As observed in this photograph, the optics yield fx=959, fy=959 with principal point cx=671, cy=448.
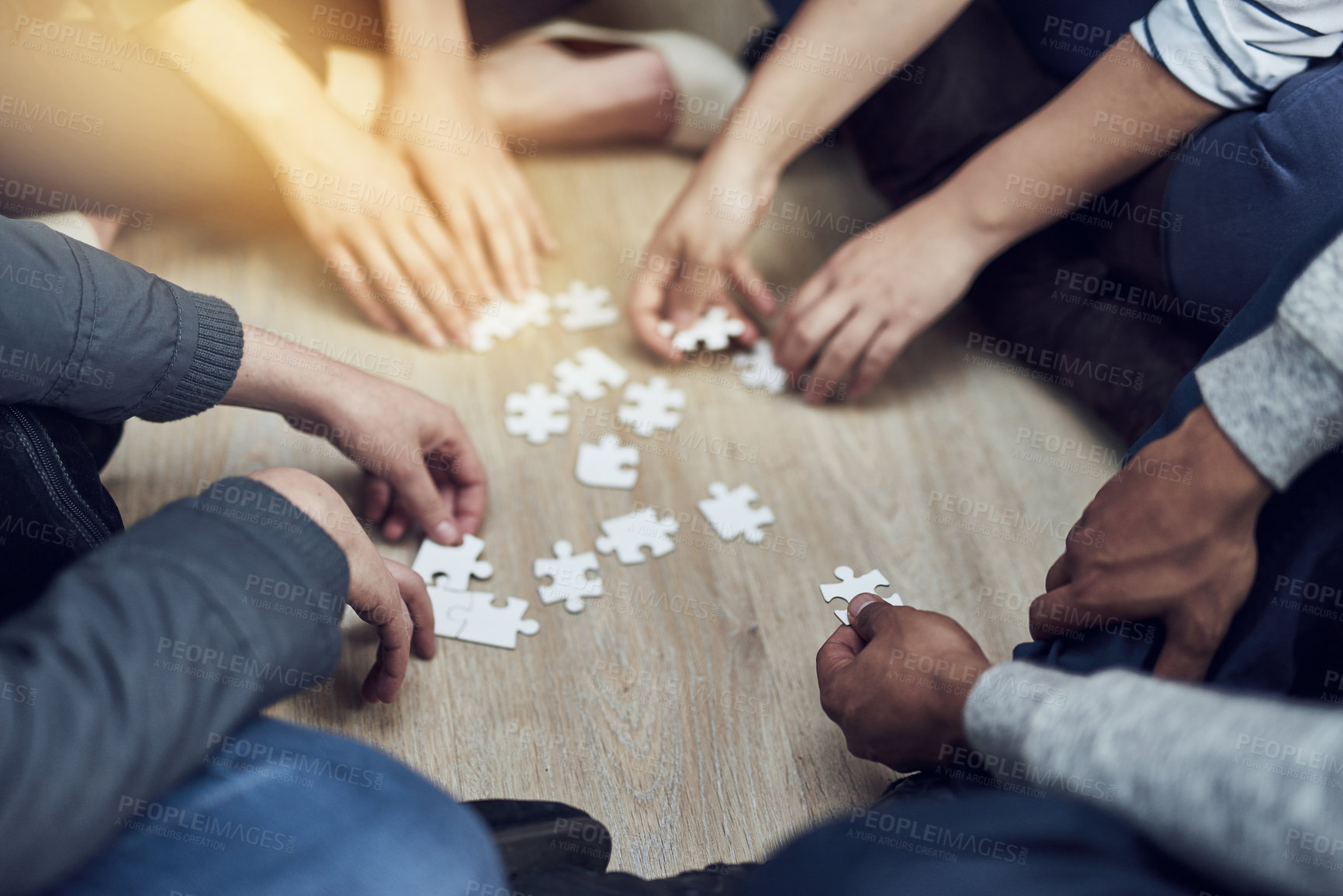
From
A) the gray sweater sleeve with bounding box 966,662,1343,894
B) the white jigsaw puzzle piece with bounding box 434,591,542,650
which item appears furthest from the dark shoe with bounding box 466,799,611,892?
the gray sweater sleeve with bounding box 966,662,1343,894

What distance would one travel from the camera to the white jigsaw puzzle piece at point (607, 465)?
1.47 meters

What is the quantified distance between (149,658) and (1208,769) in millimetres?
756

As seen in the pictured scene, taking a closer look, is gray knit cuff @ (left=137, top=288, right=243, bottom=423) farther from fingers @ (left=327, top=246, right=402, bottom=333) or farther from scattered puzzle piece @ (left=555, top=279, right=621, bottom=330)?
scattered puzzle piece @ (left=555, top=279, right=621, bottom=330)

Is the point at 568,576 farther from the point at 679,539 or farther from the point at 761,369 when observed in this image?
the point at 761,369

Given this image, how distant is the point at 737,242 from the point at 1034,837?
1.10 metres

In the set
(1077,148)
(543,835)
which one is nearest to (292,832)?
(543,835)

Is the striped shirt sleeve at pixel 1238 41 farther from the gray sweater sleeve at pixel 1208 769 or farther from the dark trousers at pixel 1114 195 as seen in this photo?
the gray sweater sleeve at pixel 1208 769

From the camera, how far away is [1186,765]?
0.63m

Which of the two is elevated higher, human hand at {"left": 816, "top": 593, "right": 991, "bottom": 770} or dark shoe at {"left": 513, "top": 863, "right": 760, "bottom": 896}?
human hand at {"left": 816, "top": 593, "right": 991, "bottom": 770}

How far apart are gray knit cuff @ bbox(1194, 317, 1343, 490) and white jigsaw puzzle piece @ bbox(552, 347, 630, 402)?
37.0 inches

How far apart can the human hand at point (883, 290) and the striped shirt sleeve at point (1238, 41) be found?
1.17ft

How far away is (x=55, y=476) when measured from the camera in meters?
0.97

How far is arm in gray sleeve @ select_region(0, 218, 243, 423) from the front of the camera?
935 millimetres

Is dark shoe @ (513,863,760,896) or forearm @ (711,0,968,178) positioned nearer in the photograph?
dark shoe @ (513,863,760,896)
